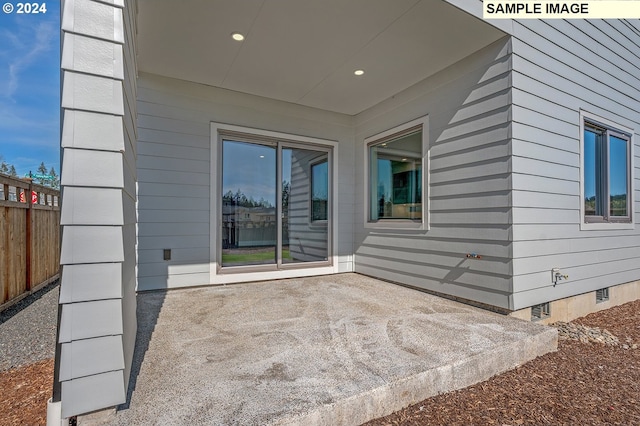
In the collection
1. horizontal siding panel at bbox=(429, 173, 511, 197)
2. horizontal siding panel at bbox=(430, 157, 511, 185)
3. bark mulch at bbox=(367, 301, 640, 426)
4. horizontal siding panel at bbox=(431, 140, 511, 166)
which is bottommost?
bark mulch at bbox=(367, 301, 640, 426)

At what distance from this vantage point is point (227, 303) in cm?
338

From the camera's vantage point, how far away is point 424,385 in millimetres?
1880

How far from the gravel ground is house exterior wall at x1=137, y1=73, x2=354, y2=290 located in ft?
A: 3.09

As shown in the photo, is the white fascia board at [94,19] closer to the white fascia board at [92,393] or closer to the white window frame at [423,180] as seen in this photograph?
the white fascia board at [92,393]

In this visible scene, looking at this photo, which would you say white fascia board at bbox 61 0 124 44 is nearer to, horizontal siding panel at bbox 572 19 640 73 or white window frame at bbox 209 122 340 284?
white window frame at bbox 209 122 340 284

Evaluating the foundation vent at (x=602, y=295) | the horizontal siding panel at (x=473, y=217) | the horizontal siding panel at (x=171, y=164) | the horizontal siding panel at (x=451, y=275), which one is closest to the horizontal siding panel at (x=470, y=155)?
the horizontal siding panel at (x=473, y=217)

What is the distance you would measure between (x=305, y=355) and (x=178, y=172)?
9.62 feet

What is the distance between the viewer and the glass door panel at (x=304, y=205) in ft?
15.9

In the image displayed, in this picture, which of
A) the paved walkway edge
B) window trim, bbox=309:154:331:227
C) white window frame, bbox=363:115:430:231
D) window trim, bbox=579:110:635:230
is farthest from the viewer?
window trim, bbox=309:154:331:227

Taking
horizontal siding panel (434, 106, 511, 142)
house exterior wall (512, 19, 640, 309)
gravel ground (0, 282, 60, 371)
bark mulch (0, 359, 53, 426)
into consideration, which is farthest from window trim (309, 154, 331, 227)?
bark mulch (0, 359, 53, 426)

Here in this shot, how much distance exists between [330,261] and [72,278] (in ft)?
13.2

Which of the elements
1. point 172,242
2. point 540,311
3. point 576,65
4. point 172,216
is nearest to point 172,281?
point 172,242

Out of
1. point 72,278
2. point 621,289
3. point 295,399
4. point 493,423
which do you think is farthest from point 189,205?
point 621,289

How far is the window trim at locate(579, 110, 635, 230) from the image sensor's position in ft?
12.4
